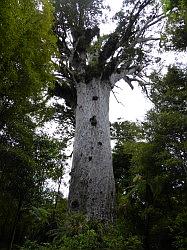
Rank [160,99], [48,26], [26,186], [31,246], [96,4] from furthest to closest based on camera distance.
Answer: [96,4] < [26,186] < [160,99] < [48,26] < [31,246]

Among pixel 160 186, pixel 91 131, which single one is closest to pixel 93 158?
pixel 91 131

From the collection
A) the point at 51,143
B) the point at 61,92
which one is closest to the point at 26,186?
the point at 51,143

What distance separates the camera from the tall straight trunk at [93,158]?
800 cm

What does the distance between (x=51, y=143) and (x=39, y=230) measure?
2763mm

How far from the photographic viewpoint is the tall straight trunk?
26.2 ft

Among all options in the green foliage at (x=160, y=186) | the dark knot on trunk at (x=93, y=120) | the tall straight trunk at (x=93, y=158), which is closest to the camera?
the green foliage at (x=160, y=186)

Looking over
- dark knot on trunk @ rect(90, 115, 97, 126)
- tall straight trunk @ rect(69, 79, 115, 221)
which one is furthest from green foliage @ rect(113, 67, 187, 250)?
dark knot on trunk @ rect(90, 115, 97, 126)

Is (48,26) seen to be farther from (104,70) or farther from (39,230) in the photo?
(39,230)

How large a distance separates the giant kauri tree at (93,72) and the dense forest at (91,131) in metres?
0.03

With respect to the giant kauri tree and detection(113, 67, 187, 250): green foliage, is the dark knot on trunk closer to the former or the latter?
the giant kauri tree

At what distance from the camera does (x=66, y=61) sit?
1077cm

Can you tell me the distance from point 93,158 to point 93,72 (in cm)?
302

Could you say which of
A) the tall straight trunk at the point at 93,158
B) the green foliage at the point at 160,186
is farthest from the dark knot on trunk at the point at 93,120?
the green foliage at the point at 160,186

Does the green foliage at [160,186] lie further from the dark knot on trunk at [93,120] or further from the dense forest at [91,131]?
the dark knot on trunk at [93,120]
